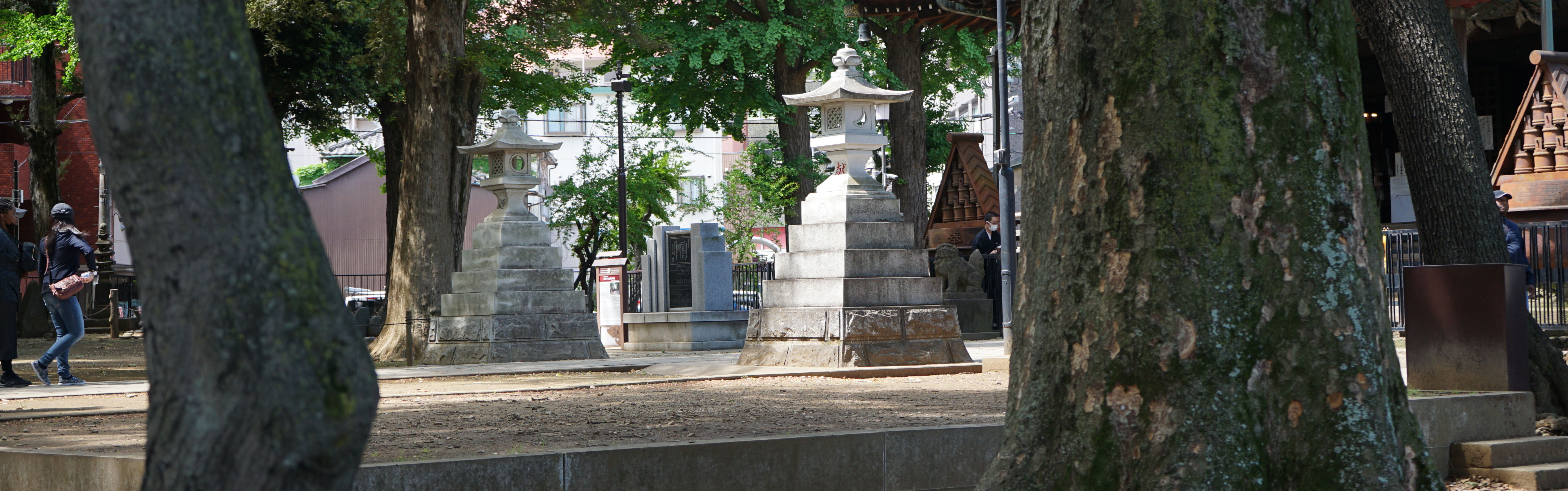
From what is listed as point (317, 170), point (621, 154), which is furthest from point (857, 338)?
point (317, 170)

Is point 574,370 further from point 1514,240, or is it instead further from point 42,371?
point 1514,240

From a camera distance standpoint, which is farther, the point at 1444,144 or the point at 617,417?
the point at 1444,144

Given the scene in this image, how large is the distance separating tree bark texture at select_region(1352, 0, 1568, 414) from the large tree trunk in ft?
23.5

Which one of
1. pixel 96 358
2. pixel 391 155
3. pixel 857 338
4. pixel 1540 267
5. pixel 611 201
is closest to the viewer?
pixel 857 338

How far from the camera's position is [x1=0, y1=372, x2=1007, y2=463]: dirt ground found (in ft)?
21.0

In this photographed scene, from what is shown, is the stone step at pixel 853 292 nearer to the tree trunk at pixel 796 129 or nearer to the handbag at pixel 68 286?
the handbag at pixel 68 286

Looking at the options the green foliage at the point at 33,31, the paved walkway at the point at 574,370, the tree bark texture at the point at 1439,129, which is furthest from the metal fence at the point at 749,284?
the tree bark texture at the point at 1439,129

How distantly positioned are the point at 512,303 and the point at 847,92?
5.37m

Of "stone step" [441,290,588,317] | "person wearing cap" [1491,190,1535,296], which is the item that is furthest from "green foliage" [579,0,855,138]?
"person wearing cap" [1491,190,1535,296]

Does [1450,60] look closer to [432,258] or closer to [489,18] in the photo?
[432,258]

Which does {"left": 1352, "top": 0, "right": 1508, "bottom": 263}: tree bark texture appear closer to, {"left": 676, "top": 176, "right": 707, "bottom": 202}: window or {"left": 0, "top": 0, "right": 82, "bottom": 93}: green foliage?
{"left": 0, "top": 0, "right": 82, "bottom": 93}: green foliage

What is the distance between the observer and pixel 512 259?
16.5 m

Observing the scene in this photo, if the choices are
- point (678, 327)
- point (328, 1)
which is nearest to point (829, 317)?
point (678, 327)

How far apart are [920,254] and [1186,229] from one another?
9212 millimetres
